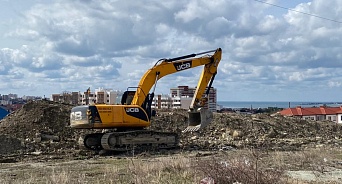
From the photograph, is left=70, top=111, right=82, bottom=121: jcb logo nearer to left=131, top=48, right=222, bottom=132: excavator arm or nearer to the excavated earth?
the excavated earth

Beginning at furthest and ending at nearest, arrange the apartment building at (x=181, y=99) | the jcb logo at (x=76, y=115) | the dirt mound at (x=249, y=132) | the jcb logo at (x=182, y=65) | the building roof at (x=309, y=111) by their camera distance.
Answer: the building roof at (x=309, y=111), the apartment building at (x=181, y=99), the dirt mound at (x=249, y=132), the jcb logo at (x=182, y=65), the jcb logo at (x=76, y=115)

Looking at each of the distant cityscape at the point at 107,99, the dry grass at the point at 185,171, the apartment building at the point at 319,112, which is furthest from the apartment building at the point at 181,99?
the dry grass at the point at 185,171

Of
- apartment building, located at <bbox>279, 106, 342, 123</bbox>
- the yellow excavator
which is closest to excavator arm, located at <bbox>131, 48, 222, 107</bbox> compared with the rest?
the yellow excavator

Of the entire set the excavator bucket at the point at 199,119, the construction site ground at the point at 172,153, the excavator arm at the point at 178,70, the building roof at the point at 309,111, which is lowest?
the construction site ground at the point at 172,153

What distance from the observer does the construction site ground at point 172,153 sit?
10094 mm

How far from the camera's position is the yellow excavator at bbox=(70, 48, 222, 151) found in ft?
58.7

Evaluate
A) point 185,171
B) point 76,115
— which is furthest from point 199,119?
point 185,171

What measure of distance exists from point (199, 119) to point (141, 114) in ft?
8.46

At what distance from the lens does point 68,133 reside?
23391 mm

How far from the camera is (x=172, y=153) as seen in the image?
1822 centimetres

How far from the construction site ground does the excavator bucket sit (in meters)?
0.96

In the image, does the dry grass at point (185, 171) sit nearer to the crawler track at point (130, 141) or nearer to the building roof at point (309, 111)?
the crawler track at point (130, 141)

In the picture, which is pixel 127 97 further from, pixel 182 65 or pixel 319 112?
pixel 319 112

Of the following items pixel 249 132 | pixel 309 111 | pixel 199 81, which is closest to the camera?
pixel 199 81
